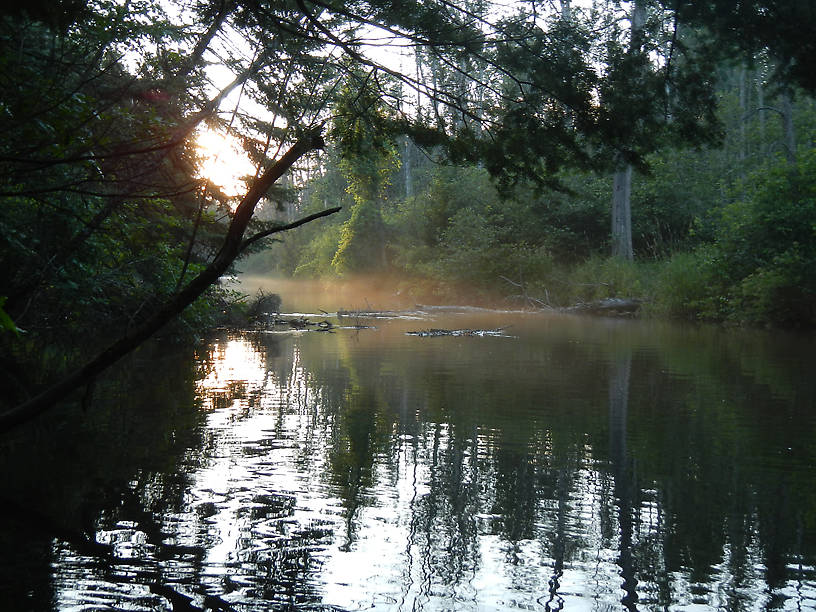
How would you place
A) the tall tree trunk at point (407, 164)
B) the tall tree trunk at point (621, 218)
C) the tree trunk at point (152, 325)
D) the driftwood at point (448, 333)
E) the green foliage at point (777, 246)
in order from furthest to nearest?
the tall tree trunk at point (407, 164) < the tall tree trunk at point (621, 218) < the green foliage at point (777, 246) < the driftwood at point (448, 333) < the tree trunk at point (152, 325)

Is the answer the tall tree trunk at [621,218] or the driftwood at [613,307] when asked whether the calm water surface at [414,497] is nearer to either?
the driftwood at [613,307]

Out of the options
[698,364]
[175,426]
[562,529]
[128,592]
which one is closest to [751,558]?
[562,529]

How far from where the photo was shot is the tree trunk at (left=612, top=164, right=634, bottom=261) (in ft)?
104

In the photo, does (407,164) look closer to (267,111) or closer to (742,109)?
(742,109)

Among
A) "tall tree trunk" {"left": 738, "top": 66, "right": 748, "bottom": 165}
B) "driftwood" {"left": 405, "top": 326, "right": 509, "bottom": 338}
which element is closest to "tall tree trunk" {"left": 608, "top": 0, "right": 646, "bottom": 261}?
"tall tree trunk" {"left": 738, "top": 66, "right": 748, "bottom": 165}

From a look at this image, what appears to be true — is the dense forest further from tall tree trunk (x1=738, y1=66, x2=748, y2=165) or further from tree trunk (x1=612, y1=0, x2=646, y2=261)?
tall tree trunk (x1=738, y1=66, x2=748, y2=165)

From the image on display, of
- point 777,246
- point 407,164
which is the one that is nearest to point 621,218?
point 777,246

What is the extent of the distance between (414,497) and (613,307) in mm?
24734

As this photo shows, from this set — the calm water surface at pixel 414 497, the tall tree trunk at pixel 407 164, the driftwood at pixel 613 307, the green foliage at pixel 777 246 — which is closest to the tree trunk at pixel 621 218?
the driftwood at pixel 613 307

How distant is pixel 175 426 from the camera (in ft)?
26.5

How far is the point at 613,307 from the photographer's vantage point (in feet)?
96.4

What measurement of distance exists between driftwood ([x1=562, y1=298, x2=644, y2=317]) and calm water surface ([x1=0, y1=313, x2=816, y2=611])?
1749cm

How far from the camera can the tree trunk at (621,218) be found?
31.7 meters

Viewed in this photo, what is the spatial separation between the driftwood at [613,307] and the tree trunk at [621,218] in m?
2.74
